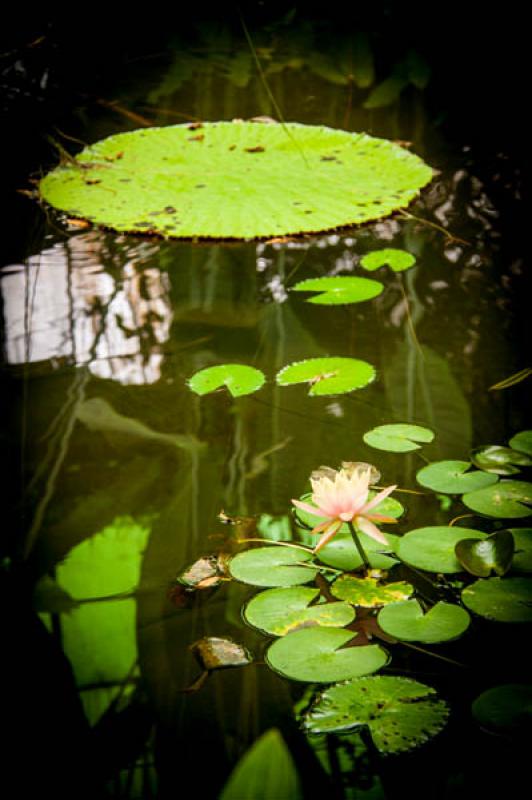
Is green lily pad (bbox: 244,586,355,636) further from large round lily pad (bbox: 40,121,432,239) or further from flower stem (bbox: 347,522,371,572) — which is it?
large round lily pad (bbox: 40,121,432,239)

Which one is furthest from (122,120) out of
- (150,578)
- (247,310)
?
(150,578)

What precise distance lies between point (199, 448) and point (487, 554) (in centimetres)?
47

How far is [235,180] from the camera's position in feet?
6.76

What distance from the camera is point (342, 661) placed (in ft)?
2.38

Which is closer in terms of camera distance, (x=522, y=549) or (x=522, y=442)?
(x=522, y=549)

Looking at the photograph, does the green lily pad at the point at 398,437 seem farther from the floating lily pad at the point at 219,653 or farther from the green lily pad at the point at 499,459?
the floating lily pad at the point at 219,653

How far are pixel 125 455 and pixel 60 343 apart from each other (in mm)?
395

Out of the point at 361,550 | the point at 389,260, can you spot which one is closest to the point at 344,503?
the point at 361,550

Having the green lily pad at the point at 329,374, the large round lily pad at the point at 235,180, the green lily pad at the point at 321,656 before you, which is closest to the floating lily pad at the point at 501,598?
the green lily pad at the point at 321,656

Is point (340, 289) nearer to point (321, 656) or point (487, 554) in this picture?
point (487, 554)

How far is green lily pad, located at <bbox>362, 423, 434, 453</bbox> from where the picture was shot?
1.07 metres

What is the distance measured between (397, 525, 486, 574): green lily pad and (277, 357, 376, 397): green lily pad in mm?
363

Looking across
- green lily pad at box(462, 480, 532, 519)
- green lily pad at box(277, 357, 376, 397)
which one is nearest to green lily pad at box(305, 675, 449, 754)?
green lily pad at box(462, 480, 532, 519)

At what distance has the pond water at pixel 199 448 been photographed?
68 cm
